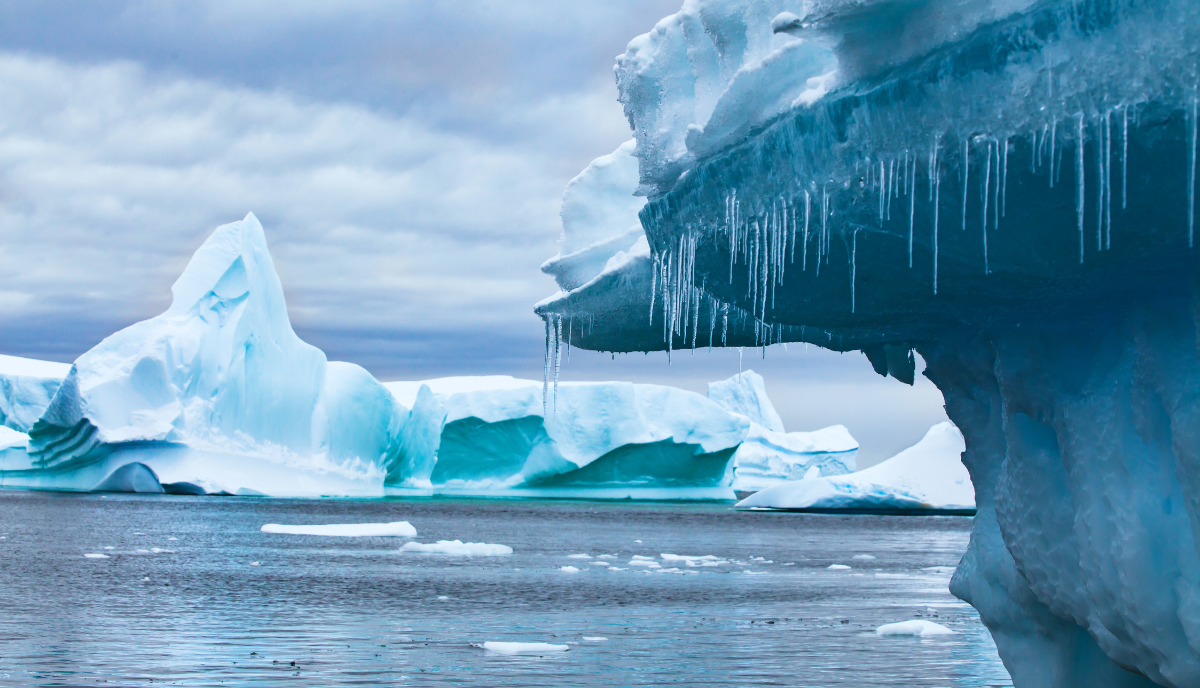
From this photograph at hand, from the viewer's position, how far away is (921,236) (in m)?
4.20

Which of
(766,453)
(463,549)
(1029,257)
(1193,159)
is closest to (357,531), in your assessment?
(463,549)

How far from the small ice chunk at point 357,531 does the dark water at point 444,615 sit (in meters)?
0.68

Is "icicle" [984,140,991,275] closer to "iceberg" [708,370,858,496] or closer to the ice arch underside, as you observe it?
the ice arch underside

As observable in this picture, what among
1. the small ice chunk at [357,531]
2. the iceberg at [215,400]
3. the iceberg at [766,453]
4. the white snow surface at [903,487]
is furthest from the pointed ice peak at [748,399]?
the small ice chunk at [357,531]

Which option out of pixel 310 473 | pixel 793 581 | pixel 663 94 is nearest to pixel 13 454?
pixel 310 473

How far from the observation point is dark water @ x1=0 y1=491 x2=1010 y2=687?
813 centimetres

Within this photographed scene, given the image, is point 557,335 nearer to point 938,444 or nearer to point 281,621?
point 281,621

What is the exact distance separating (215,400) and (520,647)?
30.6 metres

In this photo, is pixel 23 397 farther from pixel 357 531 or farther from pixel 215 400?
pixel 357 531

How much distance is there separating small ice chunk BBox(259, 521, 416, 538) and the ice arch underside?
20999 mm

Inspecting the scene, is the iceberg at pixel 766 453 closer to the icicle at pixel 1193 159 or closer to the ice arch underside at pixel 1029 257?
the ice arch underside at pixel 1029 257

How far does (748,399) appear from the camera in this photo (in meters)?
80.8

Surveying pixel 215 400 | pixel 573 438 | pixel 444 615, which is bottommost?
pixel 444 615

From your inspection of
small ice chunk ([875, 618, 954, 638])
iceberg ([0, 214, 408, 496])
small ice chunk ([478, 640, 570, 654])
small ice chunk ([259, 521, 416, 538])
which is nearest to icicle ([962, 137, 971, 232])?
small ice chunk ([478, 640, 570, 654])
